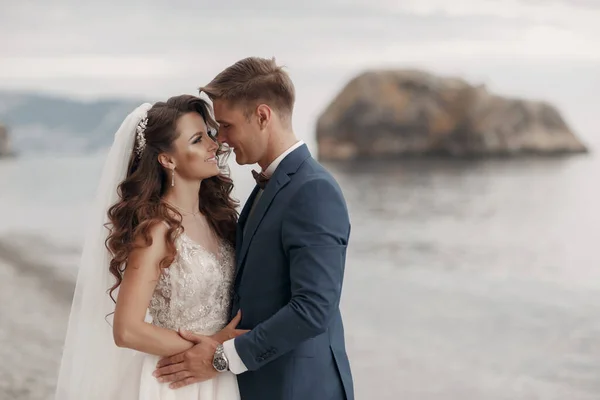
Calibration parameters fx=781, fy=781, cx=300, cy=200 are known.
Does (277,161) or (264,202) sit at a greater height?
(277,161)

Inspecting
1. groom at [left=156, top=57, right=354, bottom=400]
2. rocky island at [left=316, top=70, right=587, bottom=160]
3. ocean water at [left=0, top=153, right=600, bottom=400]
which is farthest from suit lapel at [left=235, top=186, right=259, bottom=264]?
rocky island at [left=316, top=70, right=587, bottom=160]

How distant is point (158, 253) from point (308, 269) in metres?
0.43

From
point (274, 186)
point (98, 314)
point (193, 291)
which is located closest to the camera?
point (274, 186)

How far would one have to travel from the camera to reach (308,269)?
6.11 ft

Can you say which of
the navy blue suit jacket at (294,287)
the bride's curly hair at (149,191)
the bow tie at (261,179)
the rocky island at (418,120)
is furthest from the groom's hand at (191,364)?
the rocky island at (418,120)

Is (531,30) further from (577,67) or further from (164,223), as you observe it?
(164,223)

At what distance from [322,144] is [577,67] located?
240 cm

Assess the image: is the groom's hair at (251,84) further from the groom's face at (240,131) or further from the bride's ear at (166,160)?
the bride's ear at (166,160)

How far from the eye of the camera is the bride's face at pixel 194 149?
2.11m

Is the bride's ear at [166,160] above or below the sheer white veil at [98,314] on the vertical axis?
above

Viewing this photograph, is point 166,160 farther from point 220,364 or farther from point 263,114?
point 220,364

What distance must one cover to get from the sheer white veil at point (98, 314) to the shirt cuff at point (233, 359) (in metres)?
0.39

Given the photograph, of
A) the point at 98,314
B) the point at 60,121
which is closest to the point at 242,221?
the point at 98,314

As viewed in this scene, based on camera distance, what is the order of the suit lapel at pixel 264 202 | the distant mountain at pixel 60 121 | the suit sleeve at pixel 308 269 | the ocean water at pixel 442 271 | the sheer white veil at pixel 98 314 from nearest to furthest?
the suit sleeve at pixel 308 269, the suit lapel at pixel 264 202, the sheer white veil at pixel 98 314, the ocean water at pixel 442 271, the distant mountain at pixel 60 121
